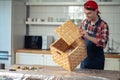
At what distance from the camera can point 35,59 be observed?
4.18 metres

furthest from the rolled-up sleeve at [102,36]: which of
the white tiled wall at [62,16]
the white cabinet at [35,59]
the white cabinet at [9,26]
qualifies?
the white cabinet at [9,26]

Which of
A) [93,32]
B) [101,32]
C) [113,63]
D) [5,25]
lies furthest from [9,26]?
[101,32]

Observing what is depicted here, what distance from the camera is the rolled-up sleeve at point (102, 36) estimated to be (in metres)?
2.39

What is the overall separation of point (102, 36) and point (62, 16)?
2181mm

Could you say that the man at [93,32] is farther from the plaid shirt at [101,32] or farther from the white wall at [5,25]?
the white wall at [5,25]

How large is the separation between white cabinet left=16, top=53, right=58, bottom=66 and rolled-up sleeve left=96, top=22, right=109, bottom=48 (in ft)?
5.64

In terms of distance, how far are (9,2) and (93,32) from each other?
1.98 m

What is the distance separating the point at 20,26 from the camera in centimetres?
441

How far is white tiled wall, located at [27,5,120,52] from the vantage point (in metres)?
4.30

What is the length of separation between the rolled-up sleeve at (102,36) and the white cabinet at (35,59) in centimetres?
172

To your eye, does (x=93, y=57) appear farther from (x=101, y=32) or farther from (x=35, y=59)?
(x=35, y=59)

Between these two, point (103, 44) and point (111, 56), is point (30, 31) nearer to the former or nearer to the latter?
point (111, 56)

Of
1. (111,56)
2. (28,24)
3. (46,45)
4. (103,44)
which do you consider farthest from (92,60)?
(28,24)

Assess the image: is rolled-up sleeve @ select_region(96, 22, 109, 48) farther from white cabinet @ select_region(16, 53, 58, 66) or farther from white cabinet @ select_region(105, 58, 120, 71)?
white cabinet @ select_region(16, 53, 58, 66)
